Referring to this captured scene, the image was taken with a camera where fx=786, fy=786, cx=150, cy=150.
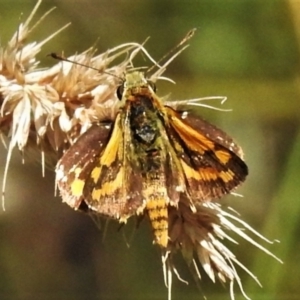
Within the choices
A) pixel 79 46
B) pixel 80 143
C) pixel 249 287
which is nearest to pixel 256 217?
pixel 249 287

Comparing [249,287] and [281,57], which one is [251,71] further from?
[249,287]

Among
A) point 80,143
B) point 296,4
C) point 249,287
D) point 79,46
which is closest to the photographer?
point 80,143

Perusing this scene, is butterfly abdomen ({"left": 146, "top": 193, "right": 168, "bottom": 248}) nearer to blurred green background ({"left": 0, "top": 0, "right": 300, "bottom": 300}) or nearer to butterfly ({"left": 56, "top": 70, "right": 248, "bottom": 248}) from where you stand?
butterfly ({"left": 56, "top": 70, "right": 248, "bottom": 248})

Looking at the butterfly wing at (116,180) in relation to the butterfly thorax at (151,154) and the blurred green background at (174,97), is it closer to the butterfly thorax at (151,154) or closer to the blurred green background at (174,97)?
the butterfly thorax at (151,154)

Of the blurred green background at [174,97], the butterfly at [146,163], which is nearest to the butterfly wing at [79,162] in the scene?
the butterfly at [146,163]

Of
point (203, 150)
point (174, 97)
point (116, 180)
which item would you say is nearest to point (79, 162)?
point (116, 180)

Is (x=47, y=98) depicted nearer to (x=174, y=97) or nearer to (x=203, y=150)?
(x=203, y=150)
